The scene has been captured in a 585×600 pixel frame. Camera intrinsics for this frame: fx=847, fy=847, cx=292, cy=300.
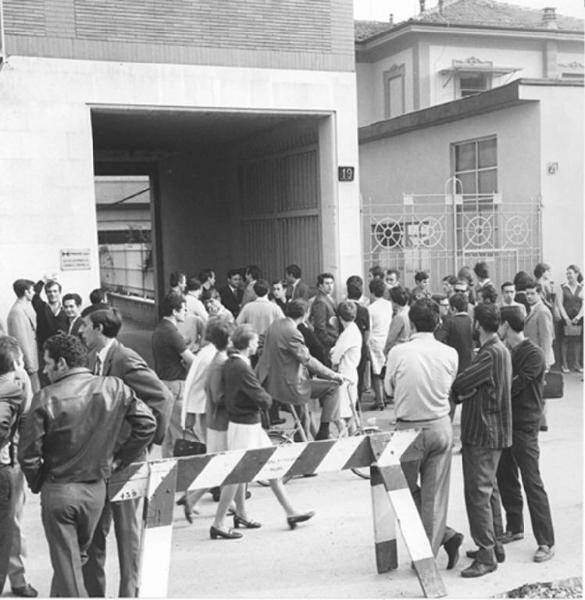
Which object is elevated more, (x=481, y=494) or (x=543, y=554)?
(x=481, y=494)

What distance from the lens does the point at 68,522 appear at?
4.80 m

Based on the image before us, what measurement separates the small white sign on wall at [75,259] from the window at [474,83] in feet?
73.0

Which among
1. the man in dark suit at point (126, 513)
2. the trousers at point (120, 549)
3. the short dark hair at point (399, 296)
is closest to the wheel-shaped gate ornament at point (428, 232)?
the short dark hair at point (399, 296)

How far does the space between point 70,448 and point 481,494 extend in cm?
283

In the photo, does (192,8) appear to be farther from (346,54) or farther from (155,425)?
(155,425)

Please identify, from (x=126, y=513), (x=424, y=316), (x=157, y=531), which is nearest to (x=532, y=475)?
A: (x=424, y=316)

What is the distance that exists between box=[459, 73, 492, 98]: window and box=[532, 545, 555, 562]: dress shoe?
27080mm

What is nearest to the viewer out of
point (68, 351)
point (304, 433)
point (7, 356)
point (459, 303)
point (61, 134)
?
point (68, 351)

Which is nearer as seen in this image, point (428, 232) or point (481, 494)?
point (481, 494)

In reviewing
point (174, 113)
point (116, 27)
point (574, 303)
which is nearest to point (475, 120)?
point (574, 303)

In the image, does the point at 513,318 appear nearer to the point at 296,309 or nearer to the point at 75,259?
the point at 296,309

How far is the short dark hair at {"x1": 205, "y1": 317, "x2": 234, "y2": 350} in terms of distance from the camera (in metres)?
6.89

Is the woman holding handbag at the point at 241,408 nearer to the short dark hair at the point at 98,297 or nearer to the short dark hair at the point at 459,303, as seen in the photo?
the short dark hair at the point at 459,303

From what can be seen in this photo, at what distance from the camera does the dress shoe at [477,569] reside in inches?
229
